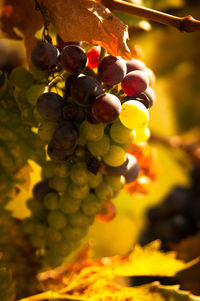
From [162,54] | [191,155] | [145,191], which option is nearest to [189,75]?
[162,54]

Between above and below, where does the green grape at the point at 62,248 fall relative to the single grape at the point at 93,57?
below

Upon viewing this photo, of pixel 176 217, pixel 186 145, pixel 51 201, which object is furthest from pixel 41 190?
pixel 186 145

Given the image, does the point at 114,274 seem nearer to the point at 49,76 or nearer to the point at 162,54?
the point at 49,76

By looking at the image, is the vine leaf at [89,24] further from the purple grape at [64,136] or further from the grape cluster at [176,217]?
the grape cluster at [176,217]

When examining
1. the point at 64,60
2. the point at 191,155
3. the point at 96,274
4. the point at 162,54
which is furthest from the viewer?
the point at 162,54

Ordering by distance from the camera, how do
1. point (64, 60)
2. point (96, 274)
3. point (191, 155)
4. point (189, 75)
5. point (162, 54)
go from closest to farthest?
point (64, 60) → point (96, 274) → point (191, 155) → point (162, 54) → point (189, 75)

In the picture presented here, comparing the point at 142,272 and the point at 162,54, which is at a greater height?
the point at 162,54

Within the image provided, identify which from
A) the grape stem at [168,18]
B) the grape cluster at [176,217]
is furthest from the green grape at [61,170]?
the grape cluster at [176,217]

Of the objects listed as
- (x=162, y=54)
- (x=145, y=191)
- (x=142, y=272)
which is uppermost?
(x=162, y=54)
